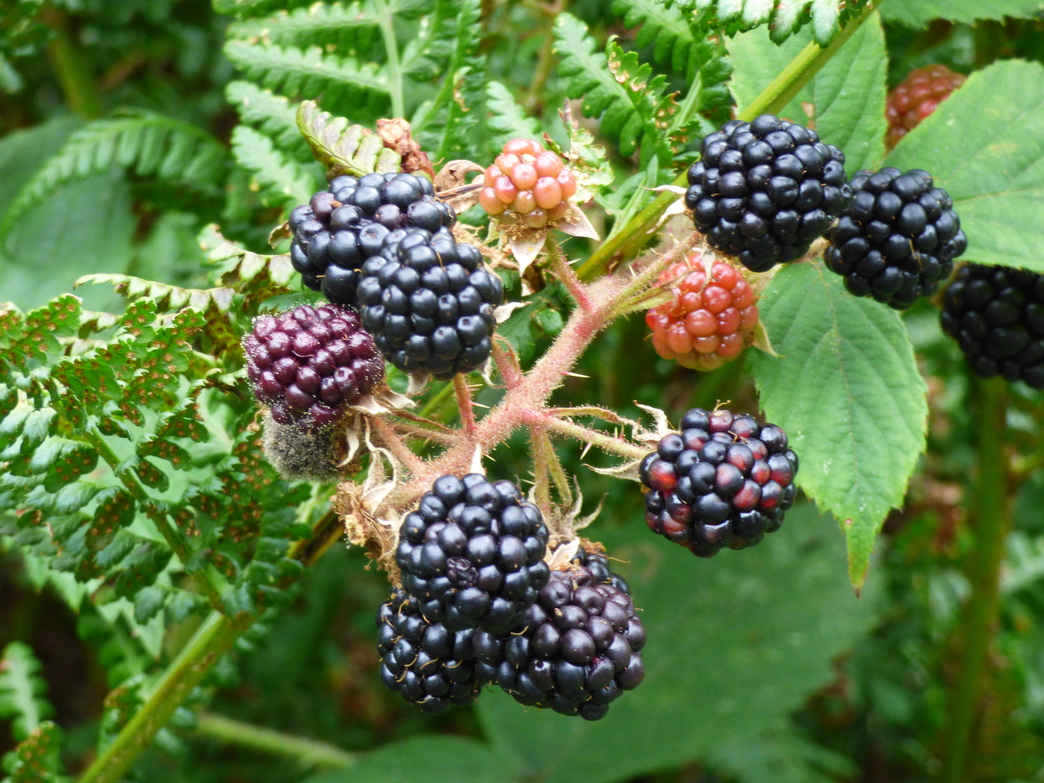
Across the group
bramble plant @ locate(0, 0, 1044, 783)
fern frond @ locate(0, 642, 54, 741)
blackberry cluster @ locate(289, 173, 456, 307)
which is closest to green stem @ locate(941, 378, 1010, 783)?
bramble plant @ locate(0, 0, 1044, 783)

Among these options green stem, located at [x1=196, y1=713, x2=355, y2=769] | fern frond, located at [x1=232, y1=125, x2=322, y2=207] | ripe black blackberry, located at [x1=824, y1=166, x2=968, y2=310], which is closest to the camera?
ripe black blackberry, located at [x1=824, y1=166, x2=968, y2=310]

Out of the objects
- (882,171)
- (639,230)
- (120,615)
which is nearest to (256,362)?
(639,230)

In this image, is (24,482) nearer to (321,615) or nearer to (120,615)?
(120,615)

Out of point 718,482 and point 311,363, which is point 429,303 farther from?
point 718,482

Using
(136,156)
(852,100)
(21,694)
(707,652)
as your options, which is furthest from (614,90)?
(21,694)

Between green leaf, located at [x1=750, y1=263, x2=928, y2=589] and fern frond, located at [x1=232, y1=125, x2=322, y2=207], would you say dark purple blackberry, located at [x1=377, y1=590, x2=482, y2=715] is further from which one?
fern frond, located at [x1=232, y1=125, x2=322, y2=207]
